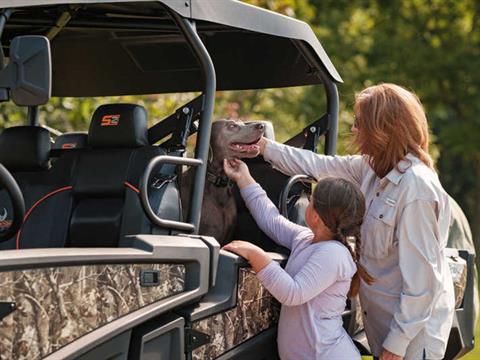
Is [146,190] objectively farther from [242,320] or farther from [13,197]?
[242,320]

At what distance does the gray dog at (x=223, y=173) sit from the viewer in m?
5.26

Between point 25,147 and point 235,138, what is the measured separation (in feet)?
3.33

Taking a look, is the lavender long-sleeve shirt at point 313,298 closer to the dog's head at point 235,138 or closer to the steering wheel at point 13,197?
the dog's head at point 235,138

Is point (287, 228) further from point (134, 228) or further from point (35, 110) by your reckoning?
point (35, 110)

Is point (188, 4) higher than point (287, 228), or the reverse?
point (188, 4)

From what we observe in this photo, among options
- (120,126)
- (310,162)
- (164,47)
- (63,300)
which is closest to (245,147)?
(310,162)

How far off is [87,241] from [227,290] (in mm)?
862

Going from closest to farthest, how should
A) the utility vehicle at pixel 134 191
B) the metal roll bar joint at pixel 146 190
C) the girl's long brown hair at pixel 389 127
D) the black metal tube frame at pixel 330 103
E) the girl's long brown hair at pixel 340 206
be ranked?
the utility vehicle at pixel 134 191 → the metal roll bar joint at pixel 146 190 → the girl's long brown hair at pixel 340 206 → the girl's long brown hair at pixel 389 127 → the black metal tube frame at pixel 330 103

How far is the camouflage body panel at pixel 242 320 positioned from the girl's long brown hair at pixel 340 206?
389 millimetres

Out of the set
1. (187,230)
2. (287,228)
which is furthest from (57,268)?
(287,228)

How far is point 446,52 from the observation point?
19.8m

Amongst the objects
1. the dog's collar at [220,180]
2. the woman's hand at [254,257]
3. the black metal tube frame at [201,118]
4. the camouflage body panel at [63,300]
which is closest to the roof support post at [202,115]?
the black metal tube frame at [201,118]

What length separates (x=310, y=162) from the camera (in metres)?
5.16

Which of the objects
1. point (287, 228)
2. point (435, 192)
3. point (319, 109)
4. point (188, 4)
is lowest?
point (319, 109)
